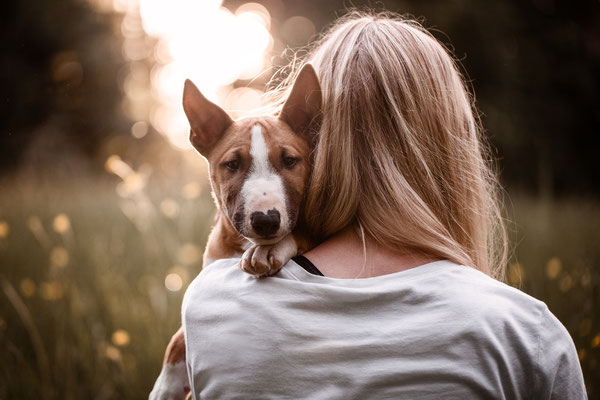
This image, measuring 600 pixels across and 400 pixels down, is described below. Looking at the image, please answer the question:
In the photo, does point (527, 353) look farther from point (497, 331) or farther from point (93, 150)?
point (93, 150)

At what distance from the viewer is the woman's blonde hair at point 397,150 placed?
1583mm

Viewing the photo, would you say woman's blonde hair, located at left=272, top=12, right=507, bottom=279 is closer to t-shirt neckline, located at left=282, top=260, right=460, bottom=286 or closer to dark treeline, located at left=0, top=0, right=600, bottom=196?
t-shirt neckline, located at left=282, top=260, right=460, bottom=286

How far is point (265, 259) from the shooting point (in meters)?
1.48

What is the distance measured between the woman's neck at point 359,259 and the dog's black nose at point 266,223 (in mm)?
179

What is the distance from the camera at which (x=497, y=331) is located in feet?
4.20

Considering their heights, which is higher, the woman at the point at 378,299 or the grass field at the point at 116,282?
the woman at the point at 378,299

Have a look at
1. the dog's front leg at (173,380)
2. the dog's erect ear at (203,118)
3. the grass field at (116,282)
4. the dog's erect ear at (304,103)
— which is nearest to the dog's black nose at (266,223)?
the dog's erect ear at (304,103)

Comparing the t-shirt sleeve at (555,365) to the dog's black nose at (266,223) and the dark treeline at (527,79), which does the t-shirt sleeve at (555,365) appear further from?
the dark treeline at (527,79)

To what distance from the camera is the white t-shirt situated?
127 centimetres

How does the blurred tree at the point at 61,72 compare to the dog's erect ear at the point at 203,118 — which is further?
the blurred tree at the point at 61,72

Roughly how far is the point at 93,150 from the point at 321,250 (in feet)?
51.9

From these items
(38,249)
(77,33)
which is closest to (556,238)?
(38,249)

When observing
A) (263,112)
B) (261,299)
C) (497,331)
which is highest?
(263,112)

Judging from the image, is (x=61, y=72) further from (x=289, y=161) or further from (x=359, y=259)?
(x=359, y=259)
